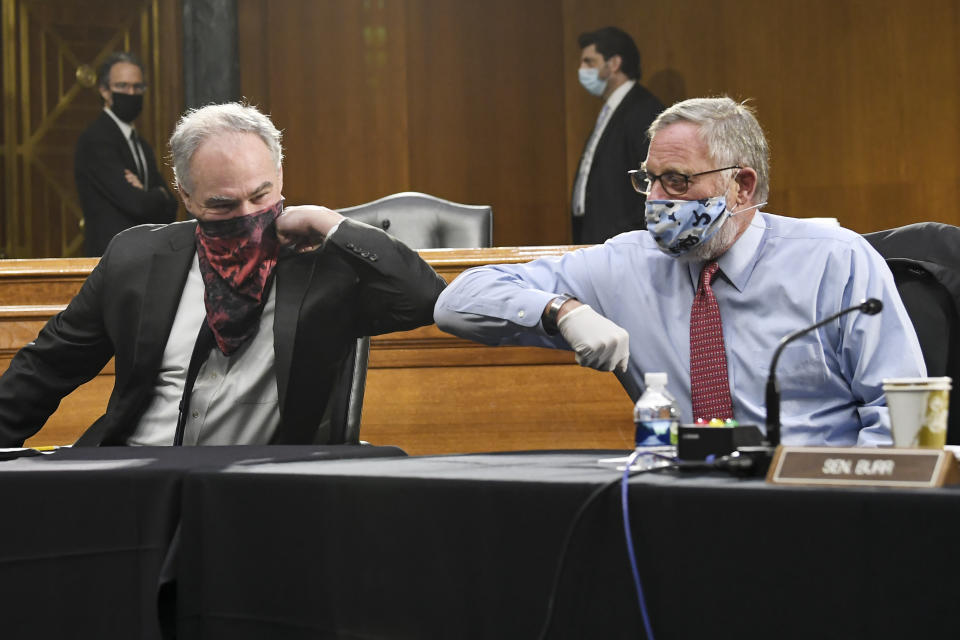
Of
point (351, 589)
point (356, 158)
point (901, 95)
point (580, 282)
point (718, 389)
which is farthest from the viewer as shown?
point (356, 158)

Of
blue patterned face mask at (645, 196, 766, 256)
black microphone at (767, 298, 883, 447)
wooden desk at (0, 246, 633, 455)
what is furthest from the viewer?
wooden desk at (0, 246, 633, 455)

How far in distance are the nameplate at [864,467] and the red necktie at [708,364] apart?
33.5 inches

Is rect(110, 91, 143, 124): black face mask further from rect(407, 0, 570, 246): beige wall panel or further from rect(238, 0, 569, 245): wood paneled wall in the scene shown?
rect(407, 0, 570, 246): beige wall panel

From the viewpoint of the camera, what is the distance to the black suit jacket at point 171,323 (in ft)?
7.64

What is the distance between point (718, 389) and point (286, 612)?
89 cm

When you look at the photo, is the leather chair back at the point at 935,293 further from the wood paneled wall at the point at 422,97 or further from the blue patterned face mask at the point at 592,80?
the wood paneled wall at the point at 422,97

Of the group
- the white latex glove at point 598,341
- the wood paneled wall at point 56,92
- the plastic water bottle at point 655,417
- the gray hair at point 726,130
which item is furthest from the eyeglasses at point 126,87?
the plastic water bottle at point 655,417

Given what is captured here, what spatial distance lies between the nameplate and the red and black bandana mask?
1434 millimetres

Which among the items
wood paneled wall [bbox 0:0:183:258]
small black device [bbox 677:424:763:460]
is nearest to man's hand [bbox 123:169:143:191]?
wood paneled wall [bbox 0:0:183:258]

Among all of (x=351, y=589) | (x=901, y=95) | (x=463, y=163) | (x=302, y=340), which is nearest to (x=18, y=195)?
(x=463, y=163)

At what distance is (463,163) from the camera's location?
7.53m

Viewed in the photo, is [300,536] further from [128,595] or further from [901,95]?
[901,95]

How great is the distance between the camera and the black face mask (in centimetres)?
571

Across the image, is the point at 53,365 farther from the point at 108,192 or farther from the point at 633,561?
the point at 108,192
